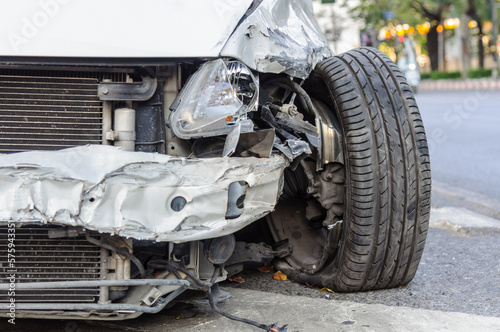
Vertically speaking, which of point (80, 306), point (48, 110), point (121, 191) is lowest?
point (80, 306)

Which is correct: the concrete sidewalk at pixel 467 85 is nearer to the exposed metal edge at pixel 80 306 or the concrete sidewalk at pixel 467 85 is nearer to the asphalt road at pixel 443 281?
the asphalt road at pixel 443 281

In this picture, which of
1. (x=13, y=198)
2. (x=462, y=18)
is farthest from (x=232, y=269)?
(x=462, y=18)

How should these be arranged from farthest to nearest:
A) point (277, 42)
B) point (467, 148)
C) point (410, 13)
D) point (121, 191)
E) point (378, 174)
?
1. point (410, 13)
2. point (467, 148)
3. point (378, 174)
4. point (277, 42)
5. point (121, 191)

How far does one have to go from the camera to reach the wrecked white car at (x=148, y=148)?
2.37 m

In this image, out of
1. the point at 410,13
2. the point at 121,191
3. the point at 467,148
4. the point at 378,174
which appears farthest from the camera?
the point at 410,13

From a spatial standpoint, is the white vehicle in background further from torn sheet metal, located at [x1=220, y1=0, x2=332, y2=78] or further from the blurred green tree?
torn sheet metal, located at [x1=220, y1=0, x2=332, y2=78]

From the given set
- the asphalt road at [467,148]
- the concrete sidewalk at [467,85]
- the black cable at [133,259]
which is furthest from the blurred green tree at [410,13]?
the black cable at [133,259]

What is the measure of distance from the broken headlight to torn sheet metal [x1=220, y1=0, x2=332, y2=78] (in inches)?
2.8

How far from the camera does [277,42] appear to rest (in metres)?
2.79

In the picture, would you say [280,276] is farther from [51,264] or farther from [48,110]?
[48,110]

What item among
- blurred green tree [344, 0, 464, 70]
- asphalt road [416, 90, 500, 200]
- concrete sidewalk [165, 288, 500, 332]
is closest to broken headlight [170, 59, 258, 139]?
concrete sidewalk [165, 288, 500, 332]

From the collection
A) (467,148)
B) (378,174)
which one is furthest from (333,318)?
(467,148)

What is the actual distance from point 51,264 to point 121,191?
468 mm

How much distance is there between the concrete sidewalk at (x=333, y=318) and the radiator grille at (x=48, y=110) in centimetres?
89
